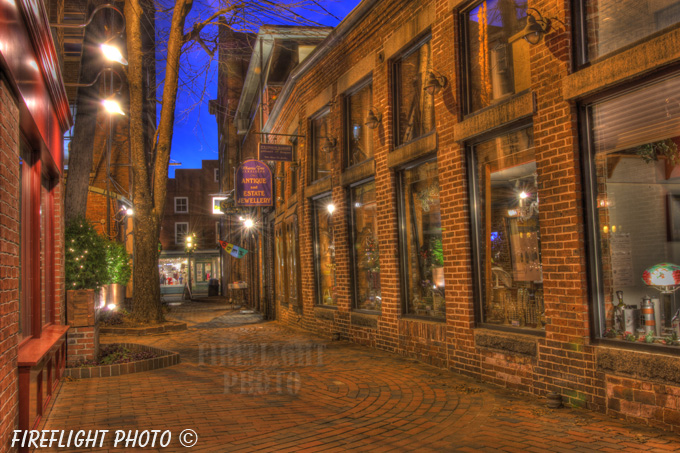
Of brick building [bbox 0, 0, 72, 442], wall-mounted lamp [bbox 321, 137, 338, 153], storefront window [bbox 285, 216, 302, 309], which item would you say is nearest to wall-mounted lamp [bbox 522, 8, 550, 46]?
brick building [bbox 0, 0, 72, 442]

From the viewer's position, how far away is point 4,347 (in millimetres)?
3967

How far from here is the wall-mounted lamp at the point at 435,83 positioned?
7.78 meters

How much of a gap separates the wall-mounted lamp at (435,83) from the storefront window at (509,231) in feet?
3.30

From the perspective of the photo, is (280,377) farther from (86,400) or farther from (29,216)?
(29,216)

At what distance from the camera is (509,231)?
7.11 metres

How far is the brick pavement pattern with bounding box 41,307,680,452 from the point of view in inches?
188

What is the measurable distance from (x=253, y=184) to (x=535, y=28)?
1141cm

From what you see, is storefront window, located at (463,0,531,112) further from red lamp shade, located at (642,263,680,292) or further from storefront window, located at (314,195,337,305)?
storefront window, located at (314,195,337,305)

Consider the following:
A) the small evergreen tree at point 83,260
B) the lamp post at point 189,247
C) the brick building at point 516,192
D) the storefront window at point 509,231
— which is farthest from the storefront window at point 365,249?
the lamp post at point 189,247

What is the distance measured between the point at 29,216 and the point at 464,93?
18.2 ft

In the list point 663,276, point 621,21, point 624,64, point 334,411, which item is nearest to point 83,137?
point 334,411

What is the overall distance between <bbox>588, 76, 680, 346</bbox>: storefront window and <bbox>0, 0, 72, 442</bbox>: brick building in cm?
517

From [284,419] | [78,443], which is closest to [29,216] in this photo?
[78,443]

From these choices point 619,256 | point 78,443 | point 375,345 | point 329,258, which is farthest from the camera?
point 329,258
